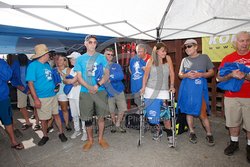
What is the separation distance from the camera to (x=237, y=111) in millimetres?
2643

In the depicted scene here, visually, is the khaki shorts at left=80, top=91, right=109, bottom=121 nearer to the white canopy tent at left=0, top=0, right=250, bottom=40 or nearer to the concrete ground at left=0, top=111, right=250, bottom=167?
Answer: the concrete ground at left=0, top=111, right=250, bottom=167

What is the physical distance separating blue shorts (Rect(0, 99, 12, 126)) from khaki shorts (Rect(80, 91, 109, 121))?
1.30 metres

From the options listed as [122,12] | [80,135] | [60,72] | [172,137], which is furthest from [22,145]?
[122,12]

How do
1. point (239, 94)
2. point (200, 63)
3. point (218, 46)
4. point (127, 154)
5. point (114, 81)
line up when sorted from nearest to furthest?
1. point (239, 94)
2. point (127, 154)
3. point (200, 63)
4. point (114, 81)
5. point (218, 46)

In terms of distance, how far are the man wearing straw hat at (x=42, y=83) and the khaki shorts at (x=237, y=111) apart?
3.07 metres

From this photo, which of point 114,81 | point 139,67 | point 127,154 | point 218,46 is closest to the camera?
point 127,154

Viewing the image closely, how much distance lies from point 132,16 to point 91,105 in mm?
1849

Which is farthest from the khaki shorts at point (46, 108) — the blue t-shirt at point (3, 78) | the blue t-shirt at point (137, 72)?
the blue t-shirt at point (137, 72)

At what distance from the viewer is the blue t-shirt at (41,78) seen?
316 centimetres

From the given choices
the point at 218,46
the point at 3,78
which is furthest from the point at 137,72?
the point at 3,78

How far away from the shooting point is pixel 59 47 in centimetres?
622

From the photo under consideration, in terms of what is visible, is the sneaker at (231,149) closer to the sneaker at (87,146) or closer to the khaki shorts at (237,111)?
the khaki shorts at (237,111)

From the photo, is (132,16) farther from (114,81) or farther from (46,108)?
(46,108)

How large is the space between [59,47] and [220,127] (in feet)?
17.9
